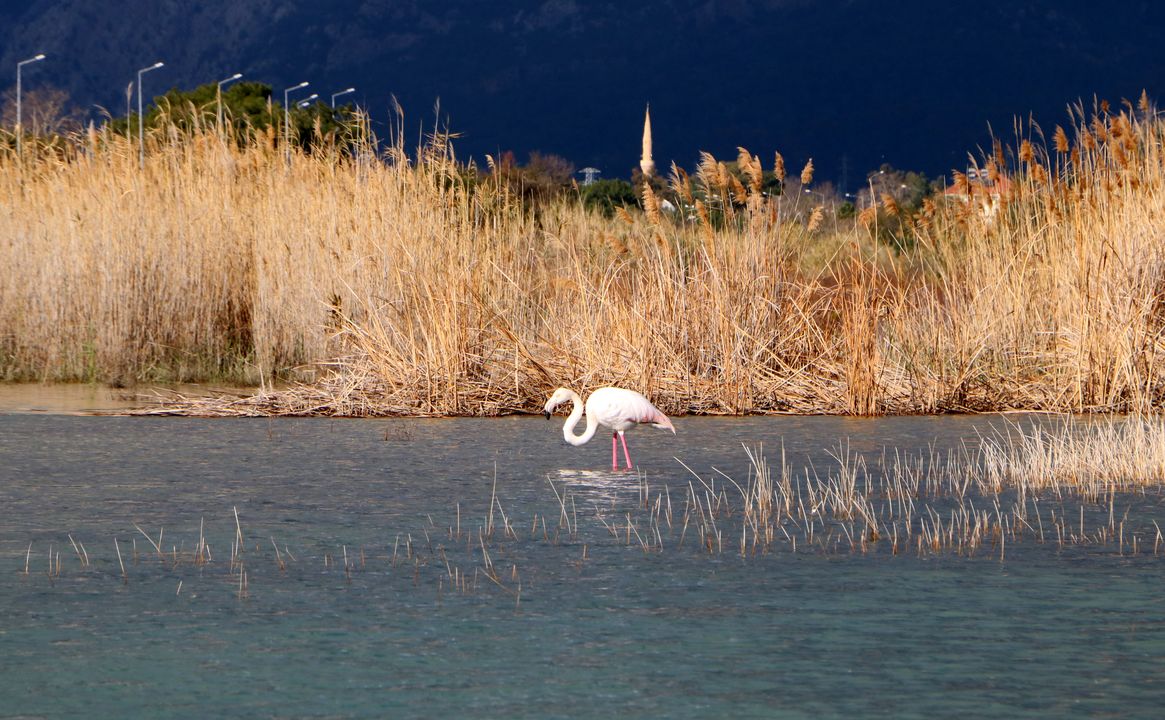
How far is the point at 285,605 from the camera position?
566 cm

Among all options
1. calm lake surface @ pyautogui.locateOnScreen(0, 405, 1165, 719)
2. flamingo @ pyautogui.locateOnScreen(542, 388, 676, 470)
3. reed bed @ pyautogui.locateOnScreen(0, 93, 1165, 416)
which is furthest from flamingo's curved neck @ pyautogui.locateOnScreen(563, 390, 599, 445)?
reed bed @ pyautogui.locateOnScreen(0, 93, 1165, 416)

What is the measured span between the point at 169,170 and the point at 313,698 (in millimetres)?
11765

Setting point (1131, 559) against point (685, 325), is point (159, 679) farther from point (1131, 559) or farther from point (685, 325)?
point (685, 325)

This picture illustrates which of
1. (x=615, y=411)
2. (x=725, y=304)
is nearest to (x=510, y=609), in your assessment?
(x=615, y=411)

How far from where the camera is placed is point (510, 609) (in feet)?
18.3

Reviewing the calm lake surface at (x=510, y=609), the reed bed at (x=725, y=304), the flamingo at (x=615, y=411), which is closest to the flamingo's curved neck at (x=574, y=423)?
the flamingo at (x=615, y=411)

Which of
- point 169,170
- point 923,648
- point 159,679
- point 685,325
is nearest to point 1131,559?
point 923,648

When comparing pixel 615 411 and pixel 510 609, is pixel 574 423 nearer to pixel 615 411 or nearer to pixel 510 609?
pixel 615 411

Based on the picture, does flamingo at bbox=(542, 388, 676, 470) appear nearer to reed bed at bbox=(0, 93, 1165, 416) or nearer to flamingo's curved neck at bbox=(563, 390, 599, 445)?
flamingo's curved neck at bbox=(563, 390, 599, 445)

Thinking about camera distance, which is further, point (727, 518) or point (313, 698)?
point (727, 518)

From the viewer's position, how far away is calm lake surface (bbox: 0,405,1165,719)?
178 inches

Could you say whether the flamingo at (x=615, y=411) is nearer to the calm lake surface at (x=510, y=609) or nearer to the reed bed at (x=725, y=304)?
the calm lake surface at (x=510, y=609)

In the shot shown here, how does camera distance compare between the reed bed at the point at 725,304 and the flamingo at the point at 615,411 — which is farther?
the reed bed at the point at 725,304

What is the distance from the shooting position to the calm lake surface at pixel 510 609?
14.9 ft
